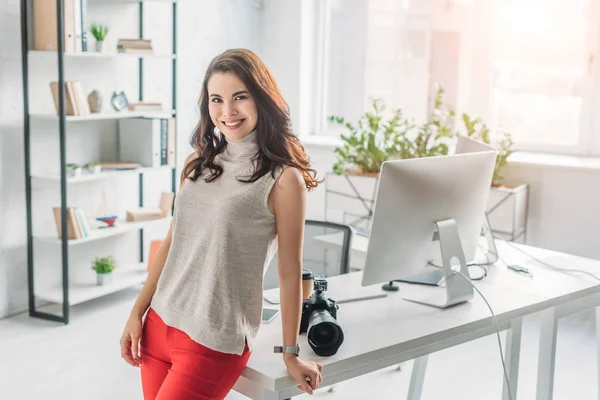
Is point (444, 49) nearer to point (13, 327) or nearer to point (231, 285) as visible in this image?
point (13, 327)

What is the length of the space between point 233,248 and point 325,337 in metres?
0.32

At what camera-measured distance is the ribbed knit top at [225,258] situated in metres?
1.62

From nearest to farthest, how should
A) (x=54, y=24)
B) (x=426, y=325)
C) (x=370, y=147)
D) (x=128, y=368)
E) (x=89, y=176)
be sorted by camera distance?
(x=426, y=325) → (x=128, y=368) → (x=54, y=24) → (x=89, y=176) → (x=370, y=147)

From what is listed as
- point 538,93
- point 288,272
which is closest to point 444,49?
point 538,93

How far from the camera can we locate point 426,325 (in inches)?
78.7

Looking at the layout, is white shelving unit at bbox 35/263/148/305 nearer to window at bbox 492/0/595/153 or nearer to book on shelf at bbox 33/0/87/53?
book on shelf at bbox 33/0/87/53

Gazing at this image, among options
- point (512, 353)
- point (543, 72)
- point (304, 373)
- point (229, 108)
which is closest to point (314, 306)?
point (304, 373)

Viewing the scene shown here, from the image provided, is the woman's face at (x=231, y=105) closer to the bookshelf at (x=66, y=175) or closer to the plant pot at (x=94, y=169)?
the bookshelf at (x=66, y=175)

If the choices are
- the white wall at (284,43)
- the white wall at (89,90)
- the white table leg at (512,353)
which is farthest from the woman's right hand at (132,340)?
the white wall at (284,43)

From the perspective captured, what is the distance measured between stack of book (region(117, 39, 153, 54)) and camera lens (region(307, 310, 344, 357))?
2697mm

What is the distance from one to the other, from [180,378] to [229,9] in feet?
12.5

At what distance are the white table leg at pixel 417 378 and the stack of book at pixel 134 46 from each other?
7.62ft

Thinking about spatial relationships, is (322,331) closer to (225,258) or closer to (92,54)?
(225,258)

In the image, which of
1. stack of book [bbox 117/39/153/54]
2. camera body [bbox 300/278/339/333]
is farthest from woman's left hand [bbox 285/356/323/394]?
stack of book [bbox 117/39/153/54]
